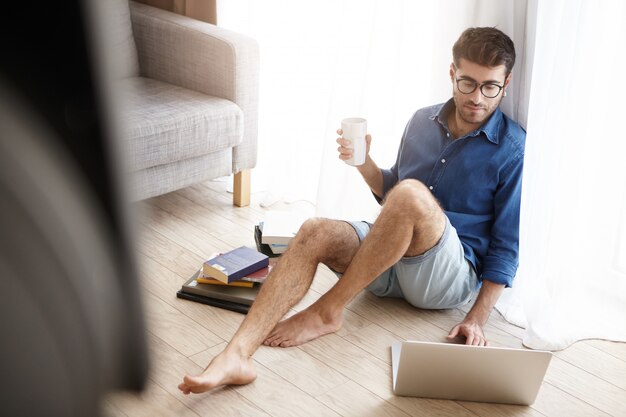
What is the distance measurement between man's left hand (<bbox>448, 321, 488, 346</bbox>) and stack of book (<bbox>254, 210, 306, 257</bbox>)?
620mm

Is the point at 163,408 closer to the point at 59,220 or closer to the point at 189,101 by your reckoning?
the point at 189,101

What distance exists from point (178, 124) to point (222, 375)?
1001 mm

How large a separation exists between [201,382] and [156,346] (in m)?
1.27

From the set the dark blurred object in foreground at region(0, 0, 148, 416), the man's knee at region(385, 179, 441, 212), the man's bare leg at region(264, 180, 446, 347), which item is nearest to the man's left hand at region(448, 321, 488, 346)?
the man's bare leg at region(264, 180, 446, 347)

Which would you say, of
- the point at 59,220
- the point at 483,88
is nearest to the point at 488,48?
the point at 483,88

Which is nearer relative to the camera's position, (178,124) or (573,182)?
(573,182)

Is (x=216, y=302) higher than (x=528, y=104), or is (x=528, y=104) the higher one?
(x=528, y=104)

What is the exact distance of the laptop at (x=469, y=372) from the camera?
169 centimetres

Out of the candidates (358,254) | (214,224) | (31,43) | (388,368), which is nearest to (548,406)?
(388,368)

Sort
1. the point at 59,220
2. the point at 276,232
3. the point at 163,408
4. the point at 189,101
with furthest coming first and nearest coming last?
the point at 189,101
the point at 276,232
the point at 163,408
the point at 59,220

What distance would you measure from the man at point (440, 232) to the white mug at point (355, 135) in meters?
0.03

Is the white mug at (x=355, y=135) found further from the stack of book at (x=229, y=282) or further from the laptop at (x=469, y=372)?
the laptop at (x=469, y=372)

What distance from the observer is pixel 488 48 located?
1.93 m

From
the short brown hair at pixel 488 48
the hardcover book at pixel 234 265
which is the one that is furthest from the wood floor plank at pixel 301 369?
the short brown hair at pixel 488 48
